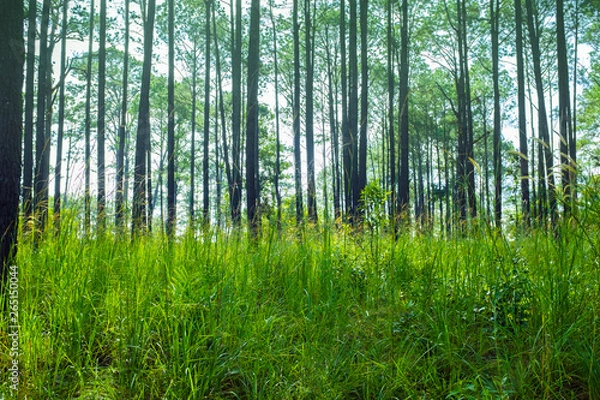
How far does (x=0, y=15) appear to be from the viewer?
8.95ft

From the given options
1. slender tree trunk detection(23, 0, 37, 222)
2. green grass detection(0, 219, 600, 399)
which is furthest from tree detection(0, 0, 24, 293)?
slender tree trunk detection(23, 0, 37, 222)

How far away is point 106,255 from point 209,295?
1112 mm

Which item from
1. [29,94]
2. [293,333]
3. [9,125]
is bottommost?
[293,333]

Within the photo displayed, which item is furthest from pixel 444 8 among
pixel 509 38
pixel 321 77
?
pixel 321 77

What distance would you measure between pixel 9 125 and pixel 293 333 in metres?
2.36

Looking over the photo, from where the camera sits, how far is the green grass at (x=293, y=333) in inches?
76.5

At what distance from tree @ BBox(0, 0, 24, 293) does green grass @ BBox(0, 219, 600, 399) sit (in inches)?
10.5

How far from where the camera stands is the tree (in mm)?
2682

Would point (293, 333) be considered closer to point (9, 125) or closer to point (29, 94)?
point (9, 125)

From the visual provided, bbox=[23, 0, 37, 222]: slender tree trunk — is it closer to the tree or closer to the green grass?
the tree

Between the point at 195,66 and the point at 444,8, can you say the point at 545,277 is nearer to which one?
the point at 444,8

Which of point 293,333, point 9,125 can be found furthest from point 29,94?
point 293,333

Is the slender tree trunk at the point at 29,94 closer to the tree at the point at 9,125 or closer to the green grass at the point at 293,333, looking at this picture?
the tree at the point at 9,125

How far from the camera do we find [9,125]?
2736mm
